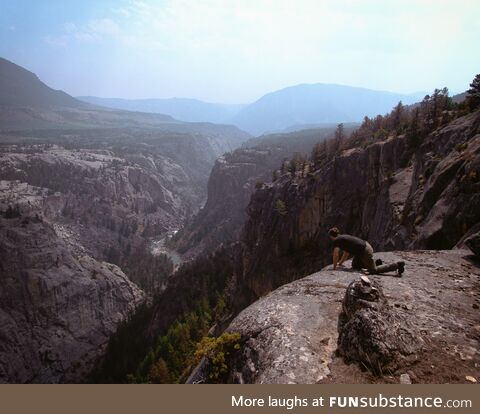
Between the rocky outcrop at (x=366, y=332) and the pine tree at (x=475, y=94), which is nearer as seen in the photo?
the rocky outcrop at (x=366, y=332)

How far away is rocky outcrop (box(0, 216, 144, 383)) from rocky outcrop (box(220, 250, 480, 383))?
127658 mm

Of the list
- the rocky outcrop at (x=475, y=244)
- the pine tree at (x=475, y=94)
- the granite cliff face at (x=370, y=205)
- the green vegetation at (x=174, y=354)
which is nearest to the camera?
the rocky outcrop at (x=475, y=244)

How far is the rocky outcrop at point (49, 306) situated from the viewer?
12244cm

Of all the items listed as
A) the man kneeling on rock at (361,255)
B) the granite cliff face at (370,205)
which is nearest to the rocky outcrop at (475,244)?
the granite cliff face at (370,205)

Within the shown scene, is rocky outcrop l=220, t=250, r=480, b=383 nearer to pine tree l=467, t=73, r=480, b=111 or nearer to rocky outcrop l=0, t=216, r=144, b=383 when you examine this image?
pine tree l=467, t=73, r=480, b=111

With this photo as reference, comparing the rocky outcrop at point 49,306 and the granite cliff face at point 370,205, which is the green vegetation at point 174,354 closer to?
the granite cliff face at point 370,205

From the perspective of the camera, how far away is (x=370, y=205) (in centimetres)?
5497

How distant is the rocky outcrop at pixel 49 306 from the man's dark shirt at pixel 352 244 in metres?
126

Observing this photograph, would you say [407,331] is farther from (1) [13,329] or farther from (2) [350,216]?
(1) [13,329]

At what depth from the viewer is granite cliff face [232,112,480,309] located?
21.5 meters

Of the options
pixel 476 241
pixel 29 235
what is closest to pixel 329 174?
pixel 476 241

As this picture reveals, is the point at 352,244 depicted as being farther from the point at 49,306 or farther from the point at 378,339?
the point at 49,306

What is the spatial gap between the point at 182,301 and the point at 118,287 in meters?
49.5

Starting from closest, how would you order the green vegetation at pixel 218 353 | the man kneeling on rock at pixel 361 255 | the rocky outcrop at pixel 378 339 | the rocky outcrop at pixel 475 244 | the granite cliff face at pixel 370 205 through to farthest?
the rocky outcrop at pixel 378 339 < the green vegetation at pixel 218 353 < the man kneeling on rock at pixel 361 255 < the rocky outcrop at pixel 475 244 < the granite cliff face at pixel 370 205
